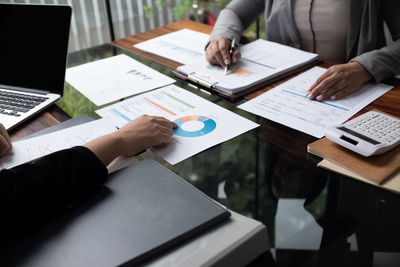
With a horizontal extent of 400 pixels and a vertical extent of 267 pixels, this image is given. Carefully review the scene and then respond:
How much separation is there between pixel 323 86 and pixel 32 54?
2.92ft

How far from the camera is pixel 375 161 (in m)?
0.72

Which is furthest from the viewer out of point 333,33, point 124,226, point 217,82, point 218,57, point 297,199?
point 333,33

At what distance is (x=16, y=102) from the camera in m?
1.06

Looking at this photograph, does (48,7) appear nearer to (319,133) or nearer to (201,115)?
(201,115)

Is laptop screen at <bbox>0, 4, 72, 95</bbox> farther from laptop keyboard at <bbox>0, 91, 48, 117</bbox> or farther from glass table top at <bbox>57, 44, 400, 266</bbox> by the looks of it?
glass table top at <bbox>57, 44, 400, 266</bbox>

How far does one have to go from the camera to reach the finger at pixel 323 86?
101 cm

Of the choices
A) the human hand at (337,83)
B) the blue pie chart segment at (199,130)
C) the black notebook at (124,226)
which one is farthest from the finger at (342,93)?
the black notebook at (124,226)

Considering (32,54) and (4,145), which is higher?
(32,54)

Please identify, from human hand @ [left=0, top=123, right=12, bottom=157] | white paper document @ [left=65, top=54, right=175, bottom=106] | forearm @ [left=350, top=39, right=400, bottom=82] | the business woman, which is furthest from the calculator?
human hand @ [left=0, top=123, right=12, bottom=157]

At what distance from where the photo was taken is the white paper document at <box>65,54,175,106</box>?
114 centimetres

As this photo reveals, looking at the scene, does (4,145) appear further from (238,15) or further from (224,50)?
(238,15)

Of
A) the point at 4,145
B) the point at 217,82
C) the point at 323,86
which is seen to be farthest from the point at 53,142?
the point at 323,86

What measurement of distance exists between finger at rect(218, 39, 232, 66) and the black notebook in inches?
26.1

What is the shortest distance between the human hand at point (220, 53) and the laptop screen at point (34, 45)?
0.49 meters
